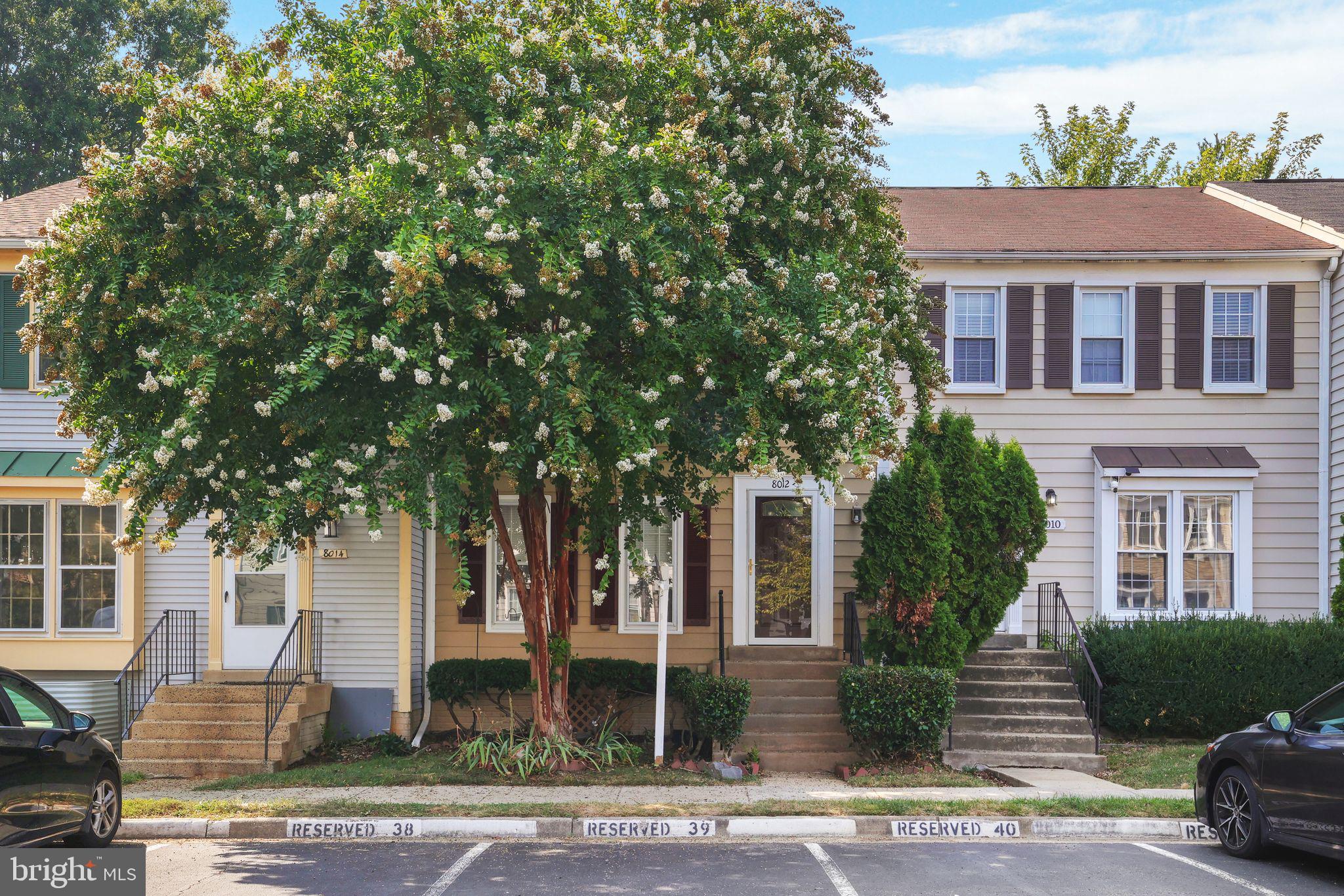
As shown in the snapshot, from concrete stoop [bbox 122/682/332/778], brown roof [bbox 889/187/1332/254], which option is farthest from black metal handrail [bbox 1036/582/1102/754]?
concrete stoop [bbox 122/682/332/778]

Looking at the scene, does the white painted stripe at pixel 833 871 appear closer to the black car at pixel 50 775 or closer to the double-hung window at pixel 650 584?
the black car at pixel 50 775

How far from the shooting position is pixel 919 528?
13469 millimetres

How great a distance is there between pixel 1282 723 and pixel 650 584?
348 inches

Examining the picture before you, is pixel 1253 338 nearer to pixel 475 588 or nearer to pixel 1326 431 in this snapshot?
pixel 1326 431

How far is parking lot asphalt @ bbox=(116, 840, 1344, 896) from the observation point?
779 cm

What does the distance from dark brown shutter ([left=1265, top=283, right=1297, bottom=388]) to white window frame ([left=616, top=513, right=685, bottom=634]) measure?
836 cm

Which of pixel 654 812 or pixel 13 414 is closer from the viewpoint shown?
pixel 654 812

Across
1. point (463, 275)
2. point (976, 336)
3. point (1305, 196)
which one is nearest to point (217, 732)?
point (463, 275)

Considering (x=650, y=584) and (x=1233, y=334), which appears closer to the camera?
(x=650, y=584)

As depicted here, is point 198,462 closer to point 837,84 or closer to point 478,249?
point 478,249

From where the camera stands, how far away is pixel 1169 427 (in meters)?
16.4

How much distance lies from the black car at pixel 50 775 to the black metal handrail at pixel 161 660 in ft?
20.4

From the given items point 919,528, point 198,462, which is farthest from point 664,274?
point 919,528

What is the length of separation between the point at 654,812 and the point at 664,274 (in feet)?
15.2
